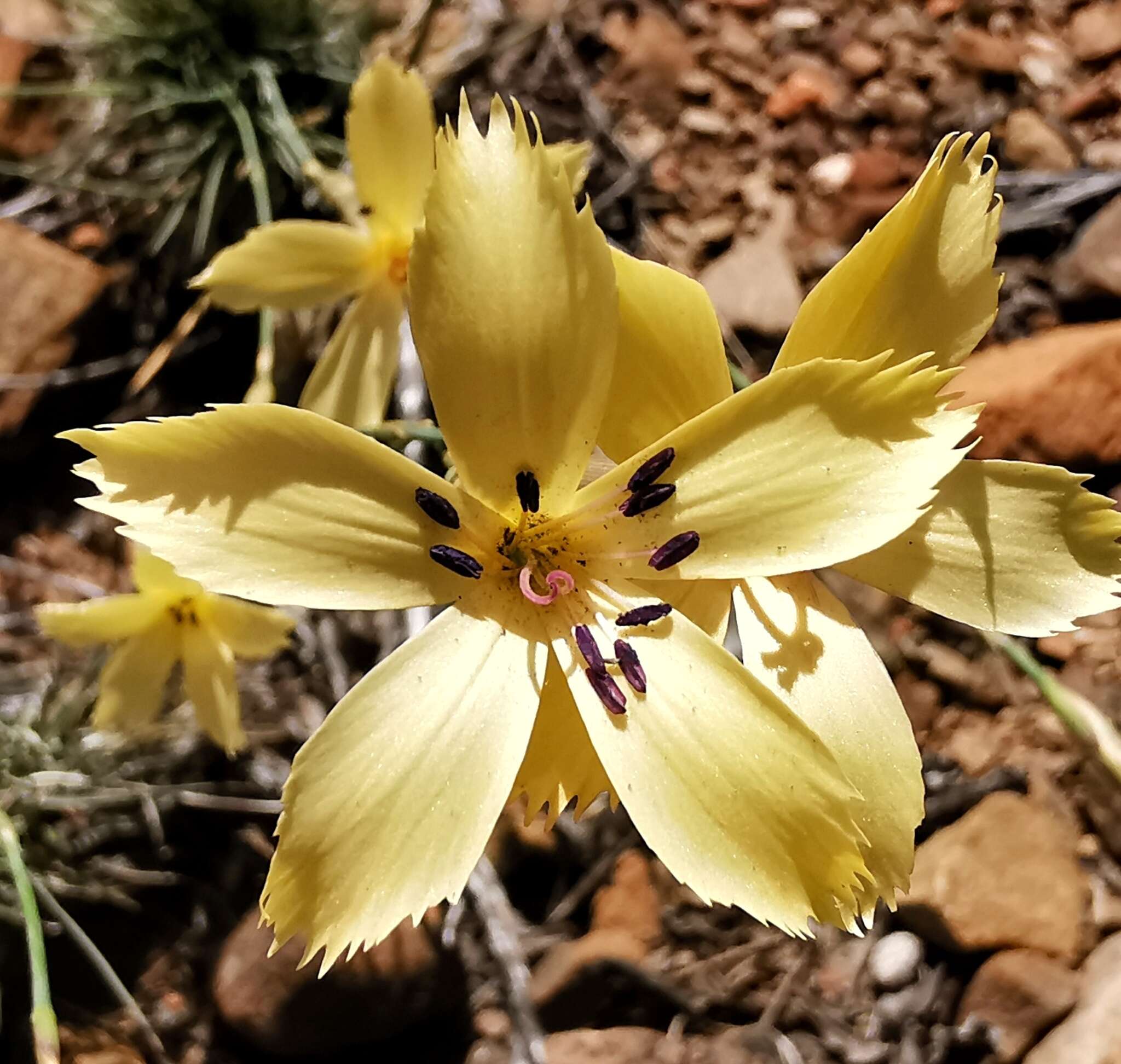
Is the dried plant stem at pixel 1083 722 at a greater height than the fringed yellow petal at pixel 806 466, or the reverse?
the fringed yellow petal at pixel 806 466

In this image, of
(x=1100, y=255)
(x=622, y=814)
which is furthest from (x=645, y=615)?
(x=1100, y=255)

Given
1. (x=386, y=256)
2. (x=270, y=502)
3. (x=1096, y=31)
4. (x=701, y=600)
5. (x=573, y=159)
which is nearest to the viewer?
(x=270, y=502)

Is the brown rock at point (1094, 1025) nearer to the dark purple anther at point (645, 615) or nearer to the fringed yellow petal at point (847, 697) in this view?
the fringed yellow petal at point (847, 697)

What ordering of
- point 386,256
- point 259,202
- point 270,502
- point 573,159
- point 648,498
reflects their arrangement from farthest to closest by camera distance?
point 259,202 → point 386,256 → point 573,159 → point 648,498 → point 270,502

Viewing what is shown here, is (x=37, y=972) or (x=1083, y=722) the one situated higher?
(x=1083, y=722)

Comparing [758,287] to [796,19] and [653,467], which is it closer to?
[796,19]

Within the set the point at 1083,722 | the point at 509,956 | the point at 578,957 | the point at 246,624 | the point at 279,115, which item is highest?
the point at 279,115

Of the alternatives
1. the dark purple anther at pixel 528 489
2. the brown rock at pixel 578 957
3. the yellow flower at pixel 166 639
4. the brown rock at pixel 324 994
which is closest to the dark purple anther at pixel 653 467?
the dark purple anther at pixel 528 489

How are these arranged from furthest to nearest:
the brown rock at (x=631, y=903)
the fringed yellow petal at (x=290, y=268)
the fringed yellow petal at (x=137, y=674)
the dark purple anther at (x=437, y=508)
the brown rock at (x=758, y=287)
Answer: the brown rock at (x=758, y=287)
the brown rock at (x=631, y=903)
the fringed yellow petal at (x=137, y=674)
the fringed yellow petal at (x=290, y=268)
the dark purple anther at (x=437, y=508)
